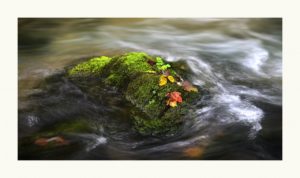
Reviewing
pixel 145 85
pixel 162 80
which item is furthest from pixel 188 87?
pixel 145 85

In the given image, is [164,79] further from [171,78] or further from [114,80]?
[114,80]

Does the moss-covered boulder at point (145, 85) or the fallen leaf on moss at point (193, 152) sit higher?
the moss-covered boulder at point (145, 85)

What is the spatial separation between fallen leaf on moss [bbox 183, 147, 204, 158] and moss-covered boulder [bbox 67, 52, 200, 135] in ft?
1.11

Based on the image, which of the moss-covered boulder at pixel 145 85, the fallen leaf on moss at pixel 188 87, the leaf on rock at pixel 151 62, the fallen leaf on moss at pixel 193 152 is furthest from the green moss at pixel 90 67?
the fallen leaf on moss at pixel 193 152

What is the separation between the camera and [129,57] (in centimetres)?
604

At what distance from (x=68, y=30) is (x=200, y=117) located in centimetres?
252

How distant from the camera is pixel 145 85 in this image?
18.4 feet

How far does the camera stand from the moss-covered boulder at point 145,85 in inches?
209

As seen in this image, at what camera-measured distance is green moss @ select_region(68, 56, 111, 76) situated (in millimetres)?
6152

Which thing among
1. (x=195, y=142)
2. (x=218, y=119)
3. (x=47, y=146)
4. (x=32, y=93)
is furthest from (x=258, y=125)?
(x=32, y=93)

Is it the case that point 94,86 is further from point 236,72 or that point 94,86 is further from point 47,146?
point 236,72

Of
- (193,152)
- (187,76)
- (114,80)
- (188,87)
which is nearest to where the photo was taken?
(193,152)

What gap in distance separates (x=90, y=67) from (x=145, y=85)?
0.99m

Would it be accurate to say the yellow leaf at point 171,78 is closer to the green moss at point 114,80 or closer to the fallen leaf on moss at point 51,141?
the green moss at point 114,80
